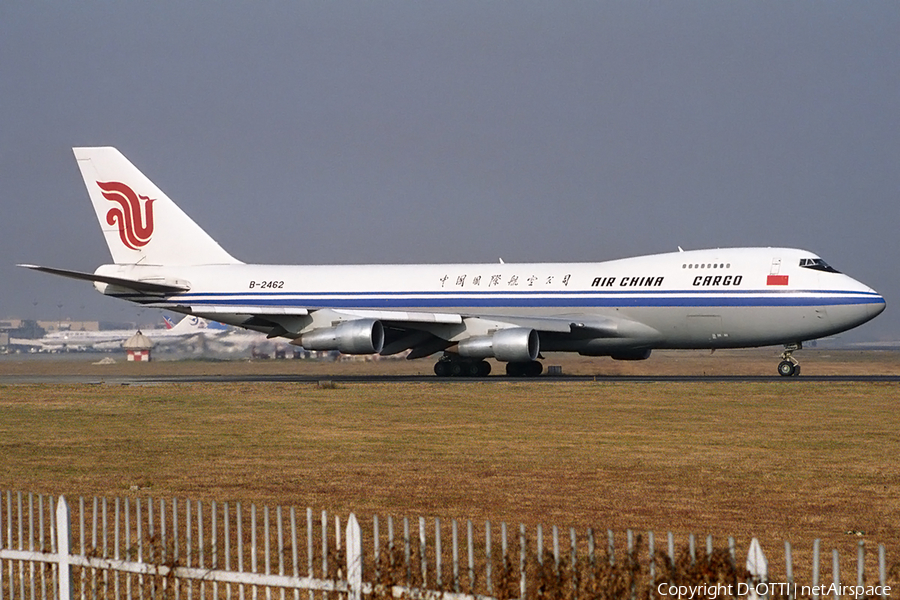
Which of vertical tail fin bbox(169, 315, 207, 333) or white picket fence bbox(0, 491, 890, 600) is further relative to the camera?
vertical tail fin bbox(169, 315, 207, 333)

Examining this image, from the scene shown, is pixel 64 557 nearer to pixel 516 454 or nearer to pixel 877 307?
pixel 516 454

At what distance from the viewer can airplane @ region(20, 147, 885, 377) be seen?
4066cm

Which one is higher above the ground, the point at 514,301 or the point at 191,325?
the point at 191,325

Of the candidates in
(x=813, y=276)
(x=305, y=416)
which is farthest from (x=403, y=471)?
(x=813, y=276)

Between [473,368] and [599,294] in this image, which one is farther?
[473,368]

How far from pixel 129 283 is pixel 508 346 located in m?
16.1

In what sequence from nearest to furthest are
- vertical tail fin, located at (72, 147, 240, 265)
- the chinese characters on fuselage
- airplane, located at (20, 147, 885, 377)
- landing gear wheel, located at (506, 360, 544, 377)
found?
1. airplane, located at (20, 147, 885, 377)
2. the chinese characters on fuselage
3. landing gear wheel, located at (506, 360, 544, 377)
4. vertical tail fin, located at (72, 147, 240, 265)

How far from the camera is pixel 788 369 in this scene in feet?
138

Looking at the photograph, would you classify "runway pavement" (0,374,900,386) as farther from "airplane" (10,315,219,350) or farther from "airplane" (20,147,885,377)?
"airplane" (10,315,219,350)

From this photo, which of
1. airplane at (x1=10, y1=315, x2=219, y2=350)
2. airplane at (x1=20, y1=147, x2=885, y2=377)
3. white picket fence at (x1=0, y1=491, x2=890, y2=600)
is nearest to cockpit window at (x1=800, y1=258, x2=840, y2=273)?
airplane at (x1=20, y1=147, x2=885, y2=377)

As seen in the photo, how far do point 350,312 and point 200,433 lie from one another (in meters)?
22.1

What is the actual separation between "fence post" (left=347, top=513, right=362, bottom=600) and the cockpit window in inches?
1399

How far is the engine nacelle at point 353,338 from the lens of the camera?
139 feet

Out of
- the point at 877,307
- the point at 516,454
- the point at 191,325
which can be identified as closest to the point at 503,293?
the point at 877,307
